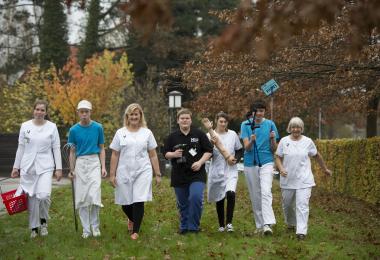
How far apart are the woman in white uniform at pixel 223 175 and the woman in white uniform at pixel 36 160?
217 cm

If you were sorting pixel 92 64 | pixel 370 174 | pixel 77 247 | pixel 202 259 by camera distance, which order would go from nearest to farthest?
pixel 202 259 < pixel 77 247 < pixel 370 174 < pixel 92 64

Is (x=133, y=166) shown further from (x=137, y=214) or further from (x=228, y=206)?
(x=228, y=206)

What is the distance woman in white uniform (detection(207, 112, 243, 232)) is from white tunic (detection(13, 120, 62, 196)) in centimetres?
218

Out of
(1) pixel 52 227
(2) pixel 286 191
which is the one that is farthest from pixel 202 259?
(1) pixel 52 227

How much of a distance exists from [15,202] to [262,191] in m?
3.40

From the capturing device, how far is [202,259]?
24.6ft

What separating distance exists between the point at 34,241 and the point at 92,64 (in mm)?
30976

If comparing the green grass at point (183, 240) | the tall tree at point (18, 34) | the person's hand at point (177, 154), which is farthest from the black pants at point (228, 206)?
the tall tree at point (18, 34)

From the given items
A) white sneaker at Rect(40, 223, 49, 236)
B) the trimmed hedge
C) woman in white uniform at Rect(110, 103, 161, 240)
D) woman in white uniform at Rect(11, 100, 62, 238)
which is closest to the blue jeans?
woman in white uniform at Rect(110, 103, 161, 240)

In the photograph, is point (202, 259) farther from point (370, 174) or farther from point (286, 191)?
Answer: point (370, 174)

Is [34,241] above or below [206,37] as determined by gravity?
below

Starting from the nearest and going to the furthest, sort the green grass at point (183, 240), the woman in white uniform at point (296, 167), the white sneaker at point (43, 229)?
1. the green grass at point (183, 240)
2. the woman in white uniform at point (296, 167)
3. the white sneaker at point (43, 229)

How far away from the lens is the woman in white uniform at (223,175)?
9273 mm

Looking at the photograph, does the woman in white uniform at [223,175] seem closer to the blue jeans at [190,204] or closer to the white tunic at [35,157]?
the blue jeans at [190,204]
